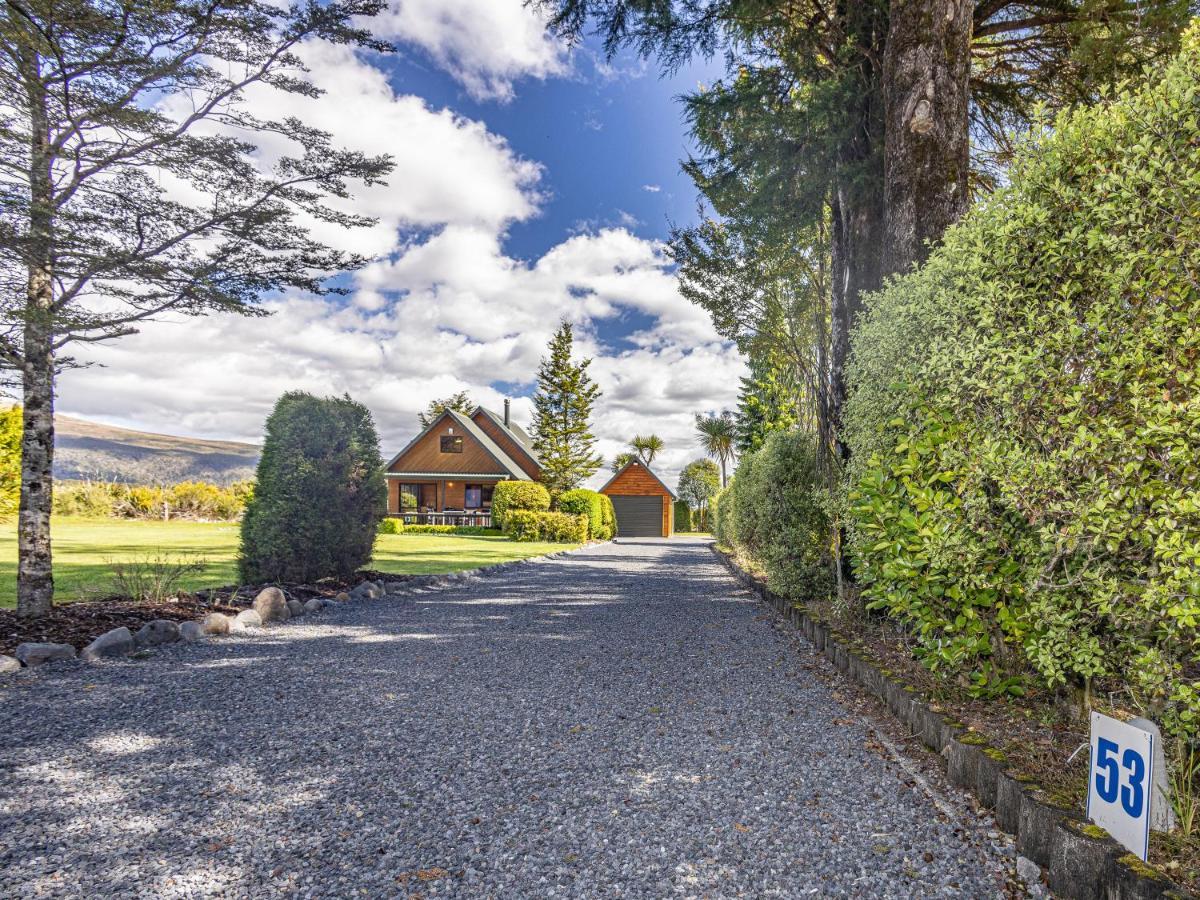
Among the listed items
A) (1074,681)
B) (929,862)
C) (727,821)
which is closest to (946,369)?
(1074,681)

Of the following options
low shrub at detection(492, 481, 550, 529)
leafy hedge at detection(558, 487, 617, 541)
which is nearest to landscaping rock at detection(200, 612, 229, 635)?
low shrub at detection(492, 481, 550, 529)

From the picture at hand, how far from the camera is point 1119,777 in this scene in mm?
2004

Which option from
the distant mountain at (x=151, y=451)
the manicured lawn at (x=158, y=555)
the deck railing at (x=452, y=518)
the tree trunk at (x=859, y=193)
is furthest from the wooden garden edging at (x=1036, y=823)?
the distant mountain at (x=151, y=451)

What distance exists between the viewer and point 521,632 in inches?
252

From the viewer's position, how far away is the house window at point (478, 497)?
98.3 ft

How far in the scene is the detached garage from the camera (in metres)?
33.4

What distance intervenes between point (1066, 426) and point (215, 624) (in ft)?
22.3

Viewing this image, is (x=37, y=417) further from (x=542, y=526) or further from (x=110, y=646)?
(x=542, y=526)

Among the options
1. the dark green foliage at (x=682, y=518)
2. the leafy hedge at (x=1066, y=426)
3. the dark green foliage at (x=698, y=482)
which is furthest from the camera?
the dark green foliage at (x=698, y=482)

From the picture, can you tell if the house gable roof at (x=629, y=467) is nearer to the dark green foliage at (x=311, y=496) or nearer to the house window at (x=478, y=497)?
the house window at (x=478, y=497)

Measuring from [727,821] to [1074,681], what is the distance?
214 cm

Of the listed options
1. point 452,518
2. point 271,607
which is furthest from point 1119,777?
point 452,518

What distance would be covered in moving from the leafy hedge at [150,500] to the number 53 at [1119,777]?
2363 centimetres

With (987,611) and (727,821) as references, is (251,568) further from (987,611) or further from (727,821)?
(987,611)
